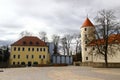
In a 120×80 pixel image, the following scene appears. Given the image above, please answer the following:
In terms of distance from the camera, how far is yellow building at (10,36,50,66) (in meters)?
80.0

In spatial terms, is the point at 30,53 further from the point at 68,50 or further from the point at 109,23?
the point at 109,23

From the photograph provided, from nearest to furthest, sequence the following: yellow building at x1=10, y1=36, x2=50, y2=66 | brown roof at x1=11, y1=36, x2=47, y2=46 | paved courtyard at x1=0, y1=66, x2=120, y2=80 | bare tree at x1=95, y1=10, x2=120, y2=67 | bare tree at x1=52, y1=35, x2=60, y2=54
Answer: paved courtyard at x1=0, y1=66, x2=120, y2=80
bare tree at x1=95, y1=10, x2=120, y2=67
yellow building at x1=10, y1=36, x2=50, y2=66
brown roof at x1=11, y1=36, x2=47, y2=46
bare tree at x1=52, y1=35, x2=60, y2=54

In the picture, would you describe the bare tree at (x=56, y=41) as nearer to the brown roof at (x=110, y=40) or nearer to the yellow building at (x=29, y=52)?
the yellow building at (x=29, y=52)

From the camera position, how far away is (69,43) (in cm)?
9325

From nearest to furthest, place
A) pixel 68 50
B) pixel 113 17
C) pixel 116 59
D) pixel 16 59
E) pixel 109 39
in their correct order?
pixel 113 17 → pixel 109 39 → pixel 116 59 → pixel 16 59 → pixel 68 50

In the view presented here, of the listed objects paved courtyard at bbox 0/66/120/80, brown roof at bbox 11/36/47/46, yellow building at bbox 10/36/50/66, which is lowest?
paved courtyard at bbox 0/66/120/80

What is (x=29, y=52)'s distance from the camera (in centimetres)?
8112

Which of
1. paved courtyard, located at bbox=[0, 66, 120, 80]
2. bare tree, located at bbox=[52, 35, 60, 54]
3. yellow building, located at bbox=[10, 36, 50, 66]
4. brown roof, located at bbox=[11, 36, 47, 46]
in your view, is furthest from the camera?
bare tree, located at bbox=[52, 35, 60, 54]

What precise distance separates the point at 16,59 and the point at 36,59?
737cm

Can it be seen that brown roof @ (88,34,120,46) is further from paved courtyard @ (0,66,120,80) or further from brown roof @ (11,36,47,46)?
brown roof @ (11,36,47,46)

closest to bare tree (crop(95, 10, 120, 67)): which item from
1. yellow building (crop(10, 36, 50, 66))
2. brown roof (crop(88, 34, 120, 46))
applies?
brown roof (crop(88, 34, 120, 46))

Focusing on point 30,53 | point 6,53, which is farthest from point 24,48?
point 6,53

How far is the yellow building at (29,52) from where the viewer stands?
262 ft

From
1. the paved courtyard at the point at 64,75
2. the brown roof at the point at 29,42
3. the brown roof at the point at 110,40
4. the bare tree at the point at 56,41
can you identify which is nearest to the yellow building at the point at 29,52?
the brown roof at the point at 29,42
